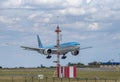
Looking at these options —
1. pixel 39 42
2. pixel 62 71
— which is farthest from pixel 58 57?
pixel 39 42

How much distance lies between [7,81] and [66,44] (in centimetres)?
4802

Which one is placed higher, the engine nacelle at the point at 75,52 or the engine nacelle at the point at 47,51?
the engine nacelle at the point at 47,51

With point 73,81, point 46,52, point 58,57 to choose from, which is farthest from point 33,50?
point 73,81

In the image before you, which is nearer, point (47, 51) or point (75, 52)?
point (75, 52)

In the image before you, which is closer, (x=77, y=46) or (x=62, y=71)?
(x=62, y=71)

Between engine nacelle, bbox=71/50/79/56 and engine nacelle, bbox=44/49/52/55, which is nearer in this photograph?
engine nacelle, bbox=71/50/79/56

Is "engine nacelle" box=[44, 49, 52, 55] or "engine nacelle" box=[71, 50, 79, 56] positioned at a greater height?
"engine nacelle" box=[44, 49, 52, 55]

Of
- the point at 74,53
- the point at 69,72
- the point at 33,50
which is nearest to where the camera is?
the point at 69,72

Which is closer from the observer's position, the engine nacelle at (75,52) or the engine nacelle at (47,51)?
the engine nacelle at (75,52)

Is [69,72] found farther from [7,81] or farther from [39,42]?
[39,42]

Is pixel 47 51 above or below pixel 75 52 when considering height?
above

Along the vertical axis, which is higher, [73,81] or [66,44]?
[66,44]

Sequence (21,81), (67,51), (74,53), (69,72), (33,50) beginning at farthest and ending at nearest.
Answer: (33,50), (67,51), (74,53), (69,72), (21,81)

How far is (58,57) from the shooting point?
304 feet
